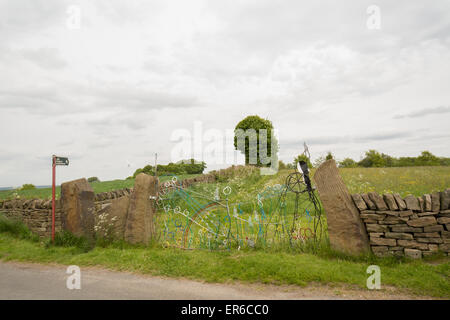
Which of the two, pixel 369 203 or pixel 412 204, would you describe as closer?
pixel 412 204

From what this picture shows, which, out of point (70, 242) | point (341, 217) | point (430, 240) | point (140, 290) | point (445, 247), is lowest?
point (140, 290)

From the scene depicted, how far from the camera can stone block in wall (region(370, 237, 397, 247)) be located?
17.6 feet

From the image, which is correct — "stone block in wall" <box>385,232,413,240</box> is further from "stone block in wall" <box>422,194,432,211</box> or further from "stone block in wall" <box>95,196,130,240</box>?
"stone block in wall" <box>95,196,130,240</box>

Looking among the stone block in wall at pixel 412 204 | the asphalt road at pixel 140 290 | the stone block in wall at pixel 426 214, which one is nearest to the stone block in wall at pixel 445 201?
the stone block in wall at pixel 426 214

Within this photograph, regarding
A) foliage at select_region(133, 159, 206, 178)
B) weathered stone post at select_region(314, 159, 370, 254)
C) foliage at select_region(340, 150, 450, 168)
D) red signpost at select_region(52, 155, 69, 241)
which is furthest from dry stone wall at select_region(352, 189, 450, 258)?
foliage at select_region(133, 159, 206, 178)

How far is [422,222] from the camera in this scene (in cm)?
520

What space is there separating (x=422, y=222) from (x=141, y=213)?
20.9 feet

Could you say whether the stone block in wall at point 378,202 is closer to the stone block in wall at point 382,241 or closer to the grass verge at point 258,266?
the stone block in wall at point 382,241

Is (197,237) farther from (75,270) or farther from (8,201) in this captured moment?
(8,201)

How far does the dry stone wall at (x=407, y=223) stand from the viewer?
16.9ft

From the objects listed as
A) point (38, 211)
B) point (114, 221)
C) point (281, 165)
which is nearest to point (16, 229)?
point (38, 211)

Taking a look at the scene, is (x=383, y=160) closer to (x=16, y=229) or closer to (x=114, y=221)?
(x=114, y=221)

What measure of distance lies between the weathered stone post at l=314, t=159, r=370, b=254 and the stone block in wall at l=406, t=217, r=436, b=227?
860 millimetres

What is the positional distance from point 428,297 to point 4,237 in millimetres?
11635
